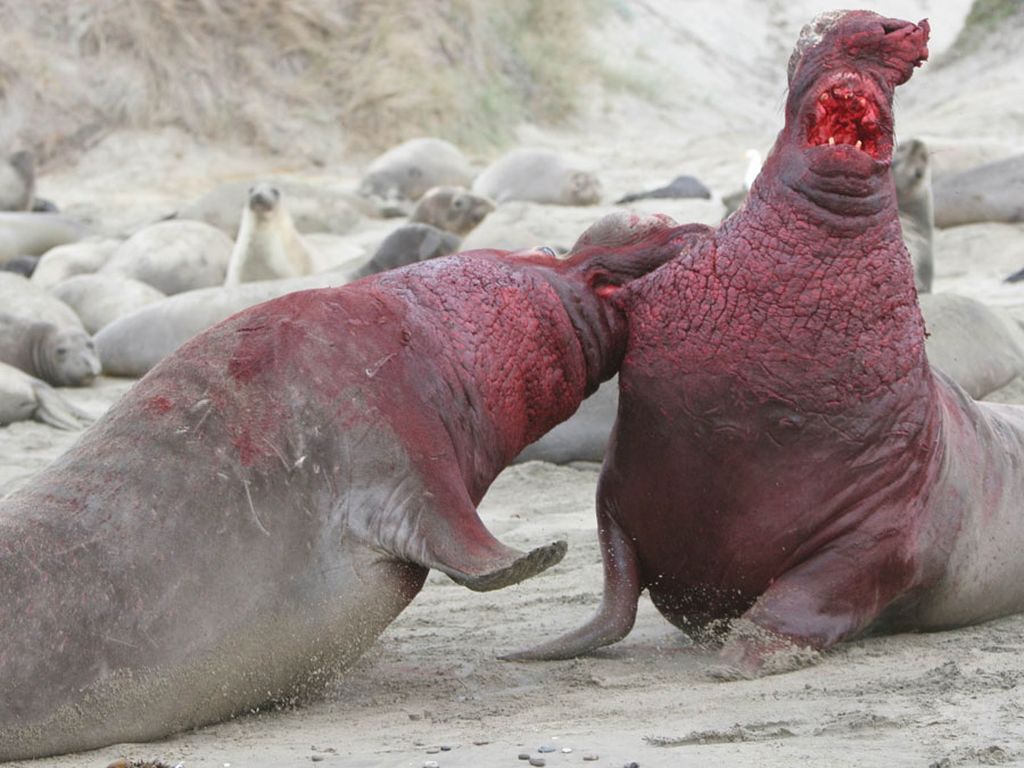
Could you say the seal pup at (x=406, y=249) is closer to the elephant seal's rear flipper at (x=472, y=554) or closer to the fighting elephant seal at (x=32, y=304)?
the fighting elephant seal at (x=32, y=304)

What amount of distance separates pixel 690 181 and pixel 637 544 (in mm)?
10097

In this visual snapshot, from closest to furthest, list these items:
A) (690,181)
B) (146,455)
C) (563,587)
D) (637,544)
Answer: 1. (146,455)
2. (637,544)
3. (563,587)
4. (690,181)

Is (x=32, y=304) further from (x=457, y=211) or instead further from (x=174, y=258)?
(x=457, y=211)

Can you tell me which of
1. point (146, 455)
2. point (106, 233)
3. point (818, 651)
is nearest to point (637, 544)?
point (818, 651)

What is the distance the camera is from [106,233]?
48.1 ft

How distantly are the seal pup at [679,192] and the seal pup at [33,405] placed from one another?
6178 millimetres

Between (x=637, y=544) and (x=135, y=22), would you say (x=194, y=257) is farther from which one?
(x=637, y=544)

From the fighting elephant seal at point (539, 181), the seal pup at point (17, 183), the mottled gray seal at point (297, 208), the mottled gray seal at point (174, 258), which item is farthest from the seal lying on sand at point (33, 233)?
the fighting elephant seal at point (539, 181)

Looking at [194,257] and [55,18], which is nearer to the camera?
[194,257]

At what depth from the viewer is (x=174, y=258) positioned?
39.7 feet

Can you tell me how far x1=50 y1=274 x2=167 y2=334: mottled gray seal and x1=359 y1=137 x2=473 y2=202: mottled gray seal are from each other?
17.4ft

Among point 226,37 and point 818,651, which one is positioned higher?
point 226,37

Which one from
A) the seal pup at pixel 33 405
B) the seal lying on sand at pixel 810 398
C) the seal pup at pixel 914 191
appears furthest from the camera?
the seal pup at pixel 914 191

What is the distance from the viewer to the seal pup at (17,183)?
15.6 meters
